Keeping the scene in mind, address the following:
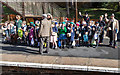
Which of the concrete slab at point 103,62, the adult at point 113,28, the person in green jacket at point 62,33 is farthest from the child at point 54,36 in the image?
the adult at point 113,28

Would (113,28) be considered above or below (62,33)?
above

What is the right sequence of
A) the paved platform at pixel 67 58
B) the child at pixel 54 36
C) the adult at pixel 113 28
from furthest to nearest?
the adult at pixel 113 28 < the child at pixel 54 36 < the paved platform at pixel 67 58

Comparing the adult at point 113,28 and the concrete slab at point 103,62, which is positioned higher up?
the adult at point 113,28

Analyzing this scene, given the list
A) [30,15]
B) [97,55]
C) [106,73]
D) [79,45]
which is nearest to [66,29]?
[79,45]

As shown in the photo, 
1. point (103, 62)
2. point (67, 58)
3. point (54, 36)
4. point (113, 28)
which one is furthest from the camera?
point (113, 28)

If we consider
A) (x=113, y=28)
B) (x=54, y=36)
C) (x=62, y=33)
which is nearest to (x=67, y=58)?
(x=54, y=36)

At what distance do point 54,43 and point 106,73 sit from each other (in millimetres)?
3823

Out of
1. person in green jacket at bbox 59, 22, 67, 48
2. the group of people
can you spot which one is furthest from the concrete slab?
person in green jacket at bbox 59, 22, 67, 48

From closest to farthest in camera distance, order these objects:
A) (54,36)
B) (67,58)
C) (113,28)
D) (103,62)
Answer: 1. (103,62)
2. (67,58)
3. (54,36)
4. (113,28)

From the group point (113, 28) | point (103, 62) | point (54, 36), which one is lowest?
point (103, 62)

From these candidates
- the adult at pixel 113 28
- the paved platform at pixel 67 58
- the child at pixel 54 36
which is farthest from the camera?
the adult at pixel 113 28

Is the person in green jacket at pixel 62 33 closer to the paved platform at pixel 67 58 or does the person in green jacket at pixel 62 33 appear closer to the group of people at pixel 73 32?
the group of people at pixel 73 32

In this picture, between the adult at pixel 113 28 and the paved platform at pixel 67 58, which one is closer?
the paved platform at pixel 67 58

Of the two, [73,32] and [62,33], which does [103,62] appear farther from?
[62,33]
